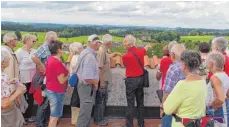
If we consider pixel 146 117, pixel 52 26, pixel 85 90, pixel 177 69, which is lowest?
pixel 146 117

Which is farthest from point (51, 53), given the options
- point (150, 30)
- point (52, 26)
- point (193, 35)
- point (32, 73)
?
point (193, 35)

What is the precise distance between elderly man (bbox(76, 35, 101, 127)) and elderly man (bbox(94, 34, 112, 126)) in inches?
19.7

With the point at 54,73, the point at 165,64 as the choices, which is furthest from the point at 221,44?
the point at 54,73

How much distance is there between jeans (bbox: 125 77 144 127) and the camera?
556cm

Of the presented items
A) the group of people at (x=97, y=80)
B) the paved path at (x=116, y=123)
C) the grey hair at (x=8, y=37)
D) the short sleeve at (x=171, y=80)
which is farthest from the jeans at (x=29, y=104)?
the short sleeve at (x=171, y=80)

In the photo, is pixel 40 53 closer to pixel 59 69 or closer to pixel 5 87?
pixel 59 69

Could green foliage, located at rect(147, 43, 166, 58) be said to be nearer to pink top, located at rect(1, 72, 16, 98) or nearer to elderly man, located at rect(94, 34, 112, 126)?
elderly man, located at rect(94, 34, 112, 126)

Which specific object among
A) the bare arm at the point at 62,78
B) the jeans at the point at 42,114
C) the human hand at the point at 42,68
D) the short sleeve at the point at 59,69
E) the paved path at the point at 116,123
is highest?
the short sleeve at the point at 59,69

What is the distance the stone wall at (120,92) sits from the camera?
6500mm

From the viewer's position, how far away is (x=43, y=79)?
5.59m

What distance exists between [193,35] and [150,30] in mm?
757

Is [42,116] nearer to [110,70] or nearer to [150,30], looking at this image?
[110,70]

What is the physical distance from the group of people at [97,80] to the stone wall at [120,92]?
0.35m

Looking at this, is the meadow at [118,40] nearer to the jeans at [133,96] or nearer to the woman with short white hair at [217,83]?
the jeans at [133,96]
